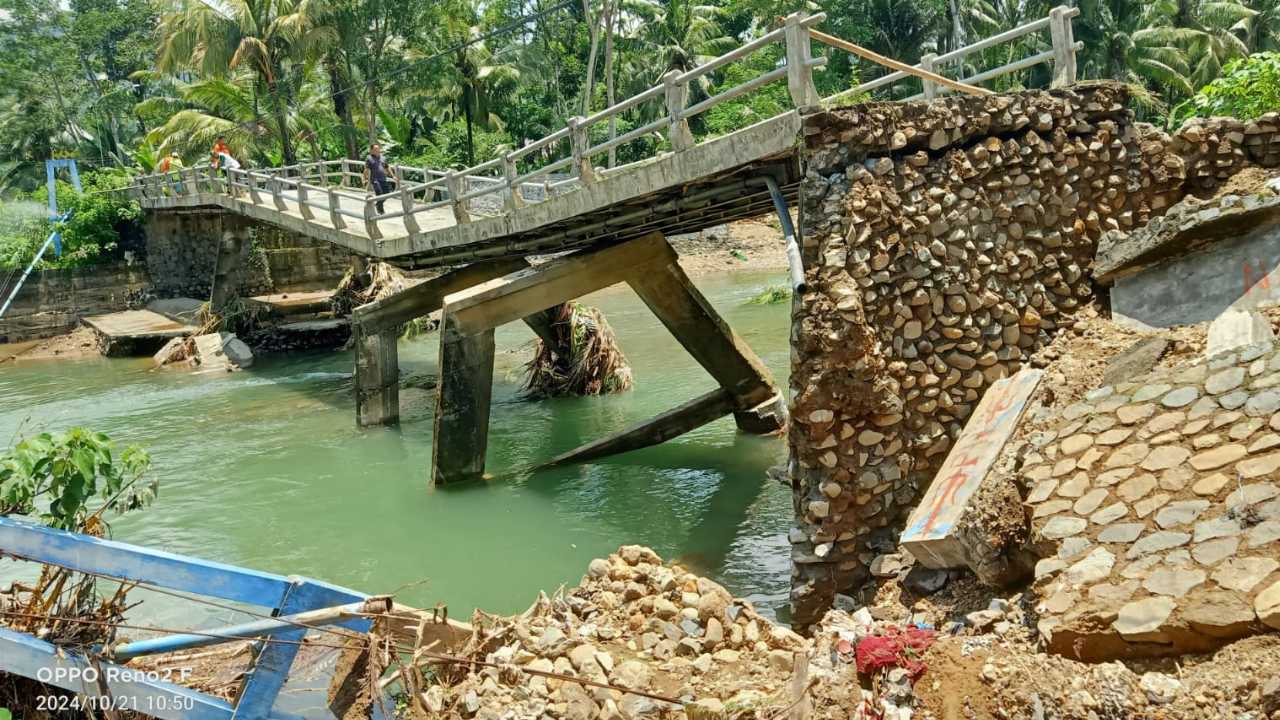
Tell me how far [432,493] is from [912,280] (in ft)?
22.5

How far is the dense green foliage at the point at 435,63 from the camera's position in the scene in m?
28.4

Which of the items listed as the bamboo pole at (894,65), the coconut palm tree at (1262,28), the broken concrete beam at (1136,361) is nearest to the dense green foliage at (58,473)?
the bamboo pole at (894,65)

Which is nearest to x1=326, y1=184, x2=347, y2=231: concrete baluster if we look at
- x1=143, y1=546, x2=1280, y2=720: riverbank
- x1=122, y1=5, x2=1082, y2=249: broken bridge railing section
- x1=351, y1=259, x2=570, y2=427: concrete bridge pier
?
x1=122, y1=5, x2=1082, y2=249: broken bridge railing section

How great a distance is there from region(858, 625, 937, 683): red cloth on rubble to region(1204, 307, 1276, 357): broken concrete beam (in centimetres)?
265

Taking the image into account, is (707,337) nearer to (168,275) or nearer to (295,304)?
(295,304)

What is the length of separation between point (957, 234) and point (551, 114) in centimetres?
3396

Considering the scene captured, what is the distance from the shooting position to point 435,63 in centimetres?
3219

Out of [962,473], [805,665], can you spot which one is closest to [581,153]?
[962,473]

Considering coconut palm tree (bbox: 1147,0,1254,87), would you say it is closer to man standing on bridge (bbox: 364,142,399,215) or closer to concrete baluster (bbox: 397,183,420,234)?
man standing on bridge (bbox: 364,142,399,215)

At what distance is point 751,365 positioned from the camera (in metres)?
13.0

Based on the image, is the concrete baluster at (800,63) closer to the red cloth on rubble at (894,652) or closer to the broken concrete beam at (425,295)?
the red cloth on rubble at (894,652)

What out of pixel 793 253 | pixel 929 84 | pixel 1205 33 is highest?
pixel 1205 33

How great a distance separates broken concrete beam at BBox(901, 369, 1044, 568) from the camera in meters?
6.32

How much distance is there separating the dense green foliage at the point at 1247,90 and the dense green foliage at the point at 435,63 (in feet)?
58.0
